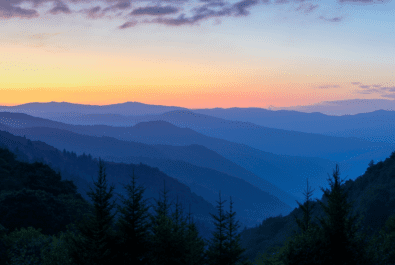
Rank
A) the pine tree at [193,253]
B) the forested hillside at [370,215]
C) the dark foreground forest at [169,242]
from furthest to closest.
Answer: the forested hillside at [370,215] < the pine tree at [193,253] < the dark foreground forest at [169,242]

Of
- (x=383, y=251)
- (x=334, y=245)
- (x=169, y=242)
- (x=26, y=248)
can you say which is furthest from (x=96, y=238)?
(x=383, y=251)

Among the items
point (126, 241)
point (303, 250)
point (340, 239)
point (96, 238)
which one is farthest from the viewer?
point (126, 241)

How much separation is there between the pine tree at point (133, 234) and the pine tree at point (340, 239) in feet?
35.3

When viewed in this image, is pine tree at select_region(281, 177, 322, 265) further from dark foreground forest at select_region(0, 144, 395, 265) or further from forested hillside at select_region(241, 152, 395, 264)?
forested hillside at select_region(241, 152, 395, 264)

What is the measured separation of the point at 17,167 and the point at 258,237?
71851 millimetres

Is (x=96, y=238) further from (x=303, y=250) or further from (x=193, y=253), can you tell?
(x=303, y=250)

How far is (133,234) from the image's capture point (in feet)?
68.4

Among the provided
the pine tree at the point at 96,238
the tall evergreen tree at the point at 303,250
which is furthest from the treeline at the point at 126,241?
the tall evergreen tree at the point at 303,250

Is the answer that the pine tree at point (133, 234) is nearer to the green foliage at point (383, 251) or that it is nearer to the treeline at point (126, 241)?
the treeline at point (126, 241)

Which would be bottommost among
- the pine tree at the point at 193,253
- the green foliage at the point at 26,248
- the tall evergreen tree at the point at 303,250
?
the green foliage at the point at 26,248

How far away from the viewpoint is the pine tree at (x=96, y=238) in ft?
64.4

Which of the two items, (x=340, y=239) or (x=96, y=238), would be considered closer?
(x=340, y=239)

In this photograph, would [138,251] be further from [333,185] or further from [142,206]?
[333,185]

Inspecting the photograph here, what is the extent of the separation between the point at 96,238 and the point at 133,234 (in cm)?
224
